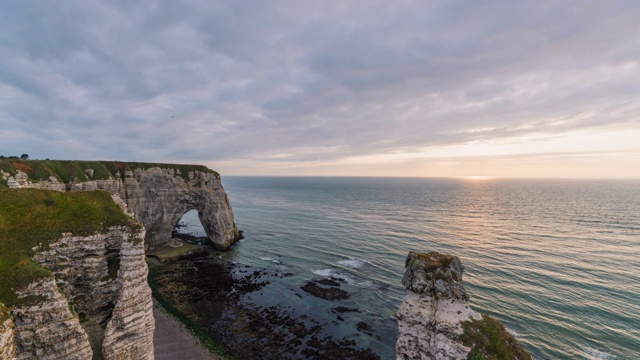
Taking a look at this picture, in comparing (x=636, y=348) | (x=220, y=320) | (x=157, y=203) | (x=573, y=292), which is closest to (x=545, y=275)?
(x=573, y=292)

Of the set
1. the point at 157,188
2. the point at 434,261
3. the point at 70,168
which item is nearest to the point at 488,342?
the point at 434,261

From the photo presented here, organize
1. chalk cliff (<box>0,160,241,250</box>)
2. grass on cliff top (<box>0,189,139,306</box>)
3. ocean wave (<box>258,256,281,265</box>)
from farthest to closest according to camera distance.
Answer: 1. ocean wave (<box>258,256,281,265</box>)
2. chalk cliff (<box>0,160,241,250</box>)
3. grass on cliff top (<box>0,189,139,306</box>)

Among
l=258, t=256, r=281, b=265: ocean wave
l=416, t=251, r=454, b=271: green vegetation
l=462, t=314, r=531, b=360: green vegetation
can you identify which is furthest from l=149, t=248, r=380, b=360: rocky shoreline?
l=416, t=251, r=454, b=271: green vegetation

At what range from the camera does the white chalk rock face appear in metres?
15.1

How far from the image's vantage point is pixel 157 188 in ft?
162

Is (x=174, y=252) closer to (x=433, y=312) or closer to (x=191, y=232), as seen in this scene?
(x=191, y=232)

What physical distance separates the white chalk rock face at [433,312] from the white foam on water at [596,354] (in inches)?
792

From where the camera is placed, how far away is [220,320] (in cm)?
3005

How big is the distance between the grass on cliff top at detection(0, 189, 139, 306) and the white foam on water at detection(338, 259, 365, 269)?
36196 mm

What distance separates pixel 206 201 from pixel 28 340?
4301 cm

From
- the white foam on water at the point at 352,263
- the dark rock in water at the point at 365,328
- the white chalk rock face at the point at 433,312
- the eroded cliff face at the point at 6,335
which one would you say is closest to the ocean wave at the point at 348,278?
the white foam on water at the point at 352,263

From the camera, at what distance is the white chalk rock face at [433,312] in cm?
1511

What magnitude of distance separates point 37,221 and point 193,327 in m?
19.3

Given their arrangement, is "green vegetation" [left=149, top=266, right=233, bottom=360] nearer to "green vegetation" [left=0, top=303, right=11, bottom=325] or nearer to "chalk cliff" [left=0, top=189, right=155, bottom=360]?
"chalk cliff" [left=0, top=189, right=155, bottom=360]
